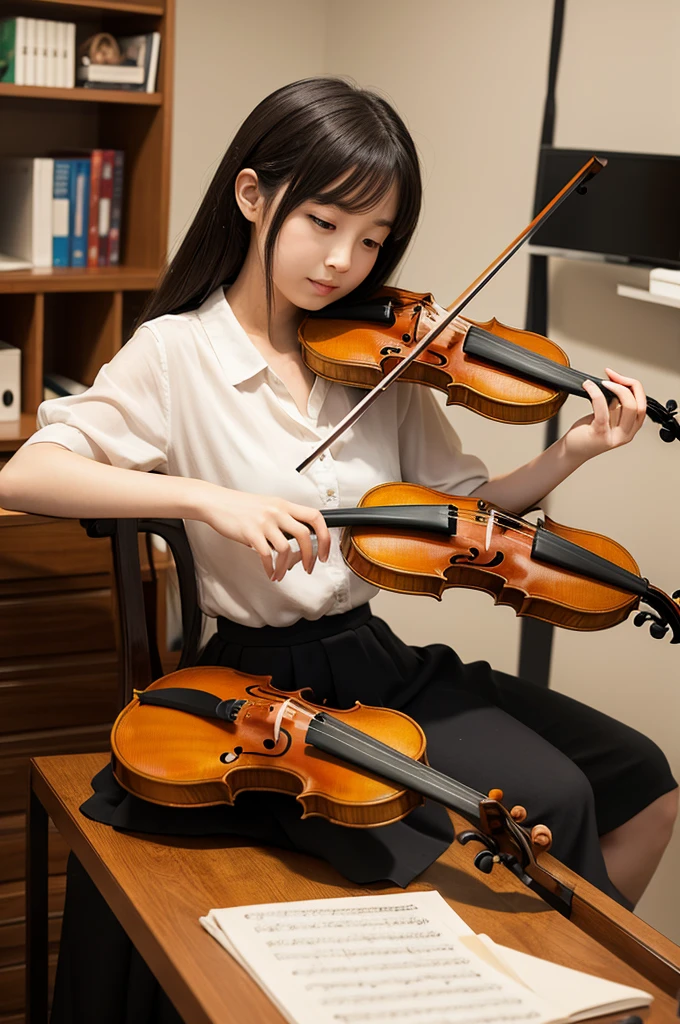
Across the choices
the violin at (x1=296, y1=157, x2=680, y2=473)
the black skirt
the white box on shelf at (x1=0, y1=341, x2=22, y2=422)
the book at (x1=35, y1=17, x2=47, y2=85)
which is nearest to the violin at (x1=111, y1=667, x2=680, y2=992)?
the black skirt

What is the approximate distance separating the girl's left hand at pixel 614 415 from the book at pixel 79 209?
1600 millimetres

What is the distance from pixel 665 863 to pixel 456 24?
192 centimetres

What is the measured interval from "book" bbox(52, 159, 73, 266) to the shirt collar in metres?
1.22

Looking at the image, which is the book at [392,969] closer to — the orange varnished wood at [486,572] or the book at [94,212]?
the orange varnished wood at [486,572]

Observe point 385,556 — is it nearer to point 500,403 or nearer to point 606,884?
point 500,403

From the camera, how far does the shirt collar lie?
5.09 feet

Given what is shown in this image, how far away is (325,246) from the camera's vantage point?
1.47m

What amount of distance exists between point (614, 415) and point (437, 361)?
25 cm

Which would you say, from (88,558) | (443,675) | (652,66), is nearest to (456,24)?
(652,66)

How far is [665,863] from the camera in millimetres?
2229

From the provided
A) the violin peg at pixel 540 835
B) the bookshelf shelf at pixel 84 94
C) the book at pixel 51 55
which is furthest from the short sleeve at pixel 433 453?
the book at pixel 51 55

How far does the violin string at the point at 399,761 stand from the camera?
114 cm

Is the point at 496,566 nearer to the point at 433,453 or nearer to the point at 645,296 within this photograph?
the point at 433,453

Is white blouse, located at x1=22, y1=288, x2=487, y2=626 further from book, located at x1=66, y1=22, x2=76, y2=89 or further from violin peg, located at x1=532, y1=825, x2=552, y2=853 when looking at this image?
book, located at x1=66, y1=22, x2=76, y2=89
